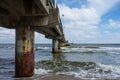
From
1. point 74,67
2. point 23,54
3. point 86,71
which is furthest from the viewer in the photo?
point 74,67

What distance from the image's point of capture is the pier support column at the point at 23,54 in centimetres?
1225

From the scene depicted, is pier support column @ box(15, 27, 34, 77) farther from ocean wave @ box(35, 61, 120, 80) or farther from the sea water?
ocean wave @ box(35, 61, 120, 80)

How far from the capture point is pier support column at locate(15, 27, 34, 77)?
1225cm

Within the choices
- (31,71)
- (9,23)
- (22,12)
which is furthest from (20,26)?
(31,71)

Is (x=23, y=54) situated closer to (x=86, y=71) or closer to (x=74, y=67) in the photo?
(x=86, y=71)

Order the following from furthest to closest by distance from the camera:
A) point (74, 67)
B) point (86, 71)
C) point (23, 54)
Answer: point (74, 67) < point (86, 71) < point (23, 54)

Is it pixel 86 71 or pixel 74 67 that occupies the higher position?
pixel 74 67

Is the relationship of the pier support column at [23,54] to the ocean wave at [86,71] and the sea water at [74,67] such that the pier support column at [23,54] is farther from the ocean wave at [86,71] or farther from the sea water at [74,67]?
the ocean wave at [86,71]

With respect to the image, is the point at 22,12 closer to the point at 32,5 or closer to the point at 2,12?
the point at 32,5

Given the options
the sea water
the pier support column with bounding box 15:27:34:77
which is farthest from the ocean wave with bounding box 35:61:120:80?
the pier support column with bounding box 15:27:34:77

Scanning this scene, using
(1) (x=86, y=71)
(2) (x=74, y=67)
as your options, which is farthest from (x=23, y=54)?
(2) (x=74, y=67)

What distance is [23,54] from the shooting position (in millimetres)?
12297

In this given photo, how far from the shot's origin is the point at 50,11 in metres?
12.7

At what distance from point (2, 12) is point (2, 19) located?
1.06 metres
